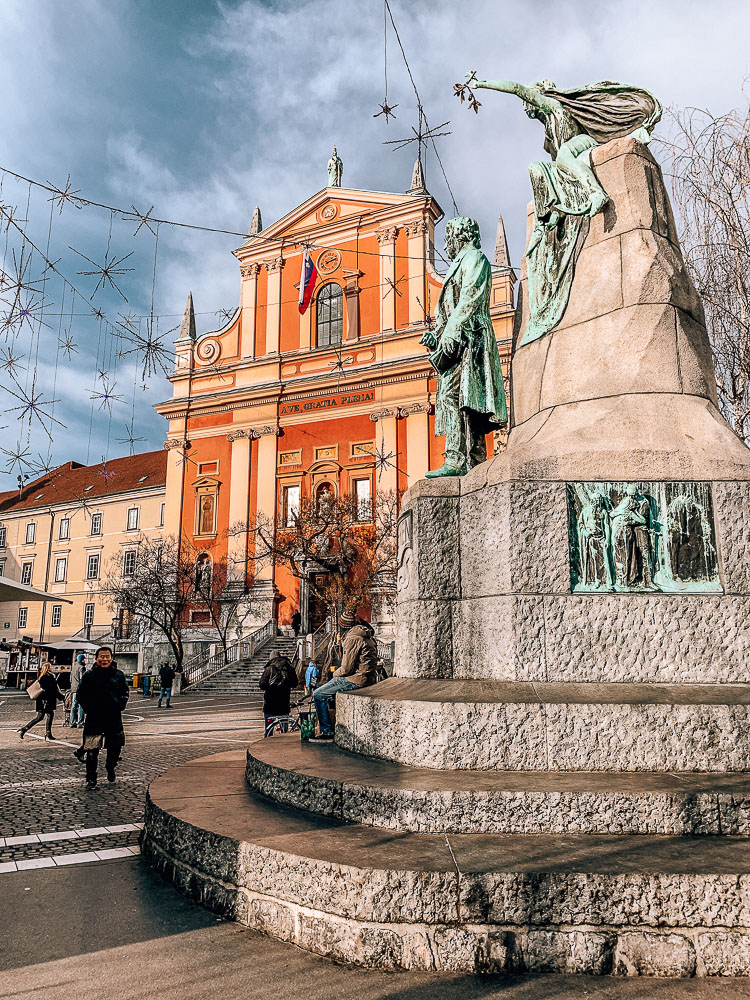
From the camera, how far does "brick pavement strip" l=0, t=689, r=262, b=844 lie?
5.16 m

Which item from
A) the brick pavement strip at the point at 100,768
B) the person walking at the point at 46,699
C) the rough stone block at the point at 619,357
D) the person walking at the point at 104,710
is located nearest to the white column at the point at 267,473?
the brick pavement strip at the point at 100,768

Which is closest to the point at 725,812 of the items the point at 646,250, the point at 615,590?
the point at 615,590

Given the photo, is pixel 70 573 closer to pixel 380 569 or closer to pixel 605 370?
pixel 380 569

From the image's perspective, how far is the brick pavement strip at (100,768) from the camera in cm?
516

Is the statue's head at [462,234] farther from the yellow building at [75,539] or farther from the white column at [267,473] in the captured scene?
the yellow building at [75,539]

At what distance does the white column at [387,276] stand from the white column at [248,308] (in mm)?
6254

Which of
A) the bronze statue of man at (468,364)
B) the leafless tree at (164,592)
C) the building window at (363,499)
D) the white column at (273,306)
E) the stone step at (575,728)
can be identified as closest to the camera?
the stone step at (575,728)

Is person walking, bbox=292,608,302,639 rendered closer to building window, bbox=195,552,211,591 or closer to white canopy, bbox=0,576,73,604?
building window, bbox=195,552,211,591

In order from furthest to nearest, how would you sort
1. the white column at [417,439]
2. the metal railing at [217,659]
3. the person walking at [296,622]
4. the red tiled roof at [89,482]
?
the red tiled roof at [89,482], the white column at [417,439], the person walking at [296,622], the metal railing at [217,659]

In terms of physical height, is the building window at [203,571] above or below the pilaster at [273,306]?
below

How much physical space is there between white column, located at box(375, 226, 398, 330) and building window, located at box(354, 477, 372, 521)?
667cm

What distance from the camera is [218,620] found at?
97.5ft

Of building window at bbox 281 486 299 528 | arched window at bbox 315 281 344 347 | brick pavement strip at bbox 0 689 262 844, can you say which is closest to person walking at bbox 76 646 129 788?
brick pavement strip at bbox 0 689 262 844

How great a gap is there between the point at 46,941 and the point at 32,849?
1.67 m
